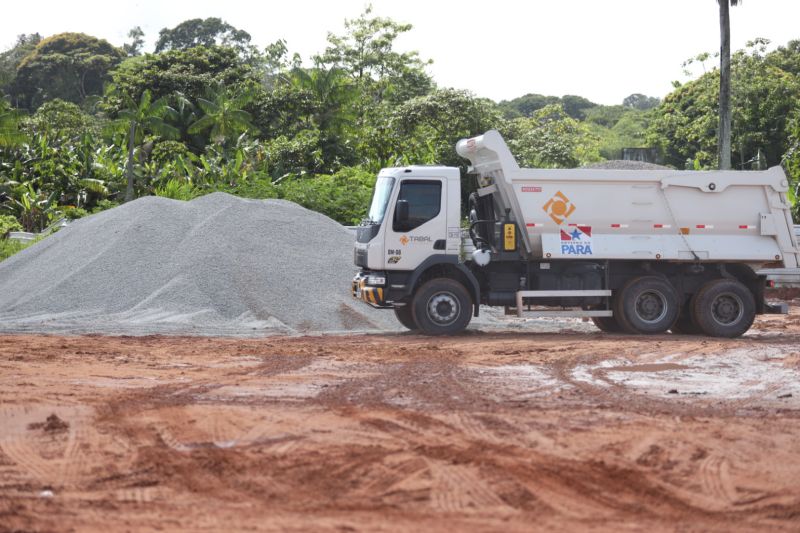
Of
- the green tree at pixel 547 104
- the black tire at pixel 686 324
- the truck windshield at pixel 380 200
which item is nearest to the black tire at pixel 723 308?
the black tire at pixel 686 324

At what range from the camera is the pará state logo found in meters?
17.0

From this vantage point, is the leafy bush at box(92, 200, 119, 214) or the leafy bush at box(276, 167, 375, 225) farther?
the leafy bush at box(92, 200, 119, 214)

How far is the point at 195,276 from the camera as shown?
19.2 metres

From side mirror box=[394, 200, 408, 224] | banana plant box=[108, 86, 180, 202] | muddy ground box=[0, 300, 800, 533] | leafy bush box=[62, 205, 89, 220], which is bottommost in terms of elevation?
muddy ground box=[0, 300, 800, 533]

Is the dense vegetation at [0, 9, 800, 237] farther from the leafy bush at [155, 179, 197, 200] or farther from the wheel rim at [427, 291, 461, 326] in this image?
Result: the wheel rim at [427, 291, 461, 326]

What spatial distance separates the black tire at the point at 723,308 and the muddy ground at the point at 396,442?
350 centimetres

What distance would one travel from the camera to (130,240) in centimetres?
2072

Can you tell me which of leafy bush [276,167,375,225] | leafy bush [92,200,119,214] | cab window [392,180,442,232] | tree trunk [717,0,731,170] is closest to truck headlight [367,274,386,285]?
cab window [392,180,442,232]

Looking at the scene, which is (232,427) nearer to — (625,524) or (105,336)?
(625,524)

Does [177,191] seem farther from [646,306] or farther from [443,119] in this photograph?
[646,306]

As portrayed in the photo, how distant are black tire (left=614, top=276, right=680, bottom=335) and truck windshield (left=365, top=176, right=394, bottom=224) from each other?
4352 millimetres

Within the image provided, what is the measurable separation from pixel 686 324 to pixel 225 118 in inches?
1071

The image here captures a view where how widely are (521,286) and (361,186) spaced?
15.6 metres

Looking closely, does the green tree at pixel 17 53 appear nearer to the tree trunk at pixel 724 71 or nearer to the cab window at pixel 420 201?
the tree trunk at pixel 724 71
